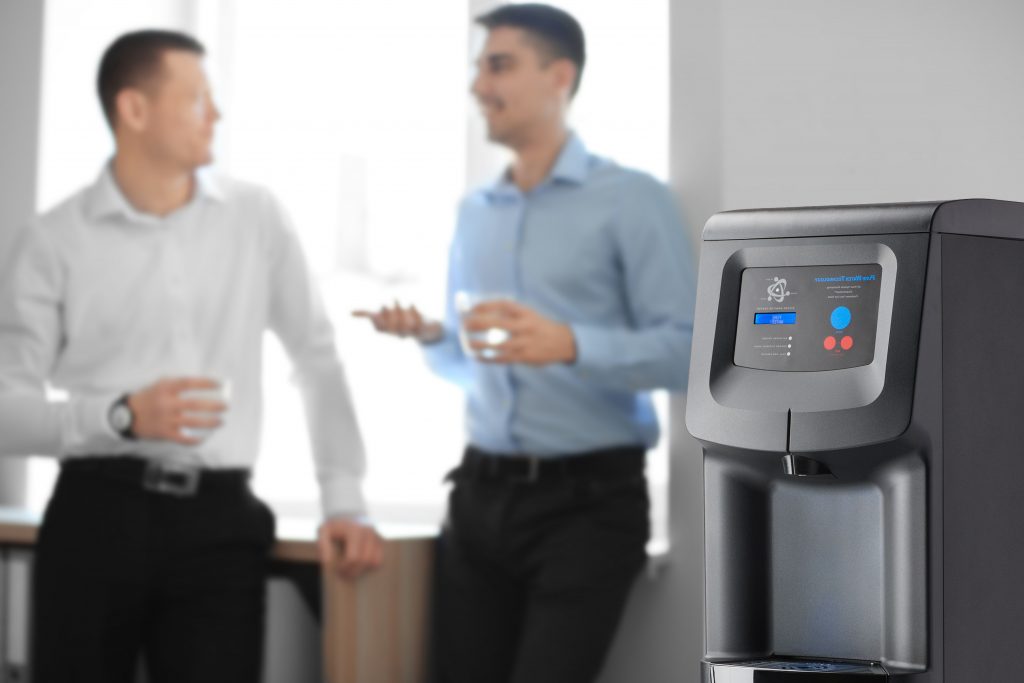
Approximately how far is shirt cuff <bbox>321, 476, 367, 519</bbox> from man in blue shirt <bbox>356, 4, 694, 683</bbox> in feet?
0.59

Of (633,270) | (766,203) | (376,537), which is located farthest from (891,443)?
(376,537)

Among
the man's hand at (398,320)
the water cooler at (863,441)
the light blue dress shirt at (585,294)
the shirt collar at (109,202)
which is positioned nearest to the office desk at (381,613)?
the light blue dress shirt at (585,294)

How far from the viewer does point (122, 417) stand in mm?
1771

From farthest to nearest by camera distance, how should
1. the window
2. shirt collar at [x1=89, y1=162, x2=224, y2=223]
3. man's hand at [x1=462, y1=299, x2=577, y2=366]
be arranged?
the window
shirt collar at [x1=89, y1=162, x2=224, y2=223]
man's hand at [x1=462, y1=299, x2=577, y2=366]

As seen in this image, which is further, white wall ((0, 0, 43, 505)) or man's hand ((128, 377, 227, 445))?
white wall ((0, 0, 43, 505))

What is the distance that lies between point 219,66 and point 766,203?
5.98ft

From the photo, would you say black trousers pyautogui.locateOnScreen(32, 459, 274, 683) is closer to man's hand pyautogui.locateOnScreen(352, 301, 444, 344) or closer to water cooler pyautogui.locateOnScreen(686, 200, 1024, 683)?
man's hand pyautogui.locateOnScreen(352, 301, 444, 344)

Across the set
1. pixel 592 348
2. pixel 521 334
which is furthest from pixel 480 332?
pixel 592 348

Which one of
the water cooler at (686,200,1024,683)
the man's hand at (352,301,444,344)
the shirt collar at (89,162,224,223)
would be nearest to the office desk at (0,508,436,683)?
the man's hand at (352,301,444,344)

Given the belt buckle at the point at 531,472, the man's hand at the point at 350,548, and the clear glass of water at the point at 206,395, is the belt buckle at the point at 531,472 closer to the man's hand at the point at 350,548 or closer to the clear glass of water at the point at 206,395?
the man's hand at the point at 350,548

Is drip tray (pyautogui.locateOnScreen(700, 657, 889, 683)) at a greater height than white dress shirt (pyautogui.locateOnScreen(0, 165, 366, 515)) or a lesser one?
lesser

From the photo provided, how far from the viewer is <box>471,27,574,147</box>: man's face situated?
191 centimetres

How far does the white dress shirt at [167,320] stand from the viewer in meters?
1.89

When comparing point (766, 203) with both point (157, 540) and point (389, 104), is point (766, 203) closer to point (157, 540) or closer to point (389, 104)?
point (157, 540)
